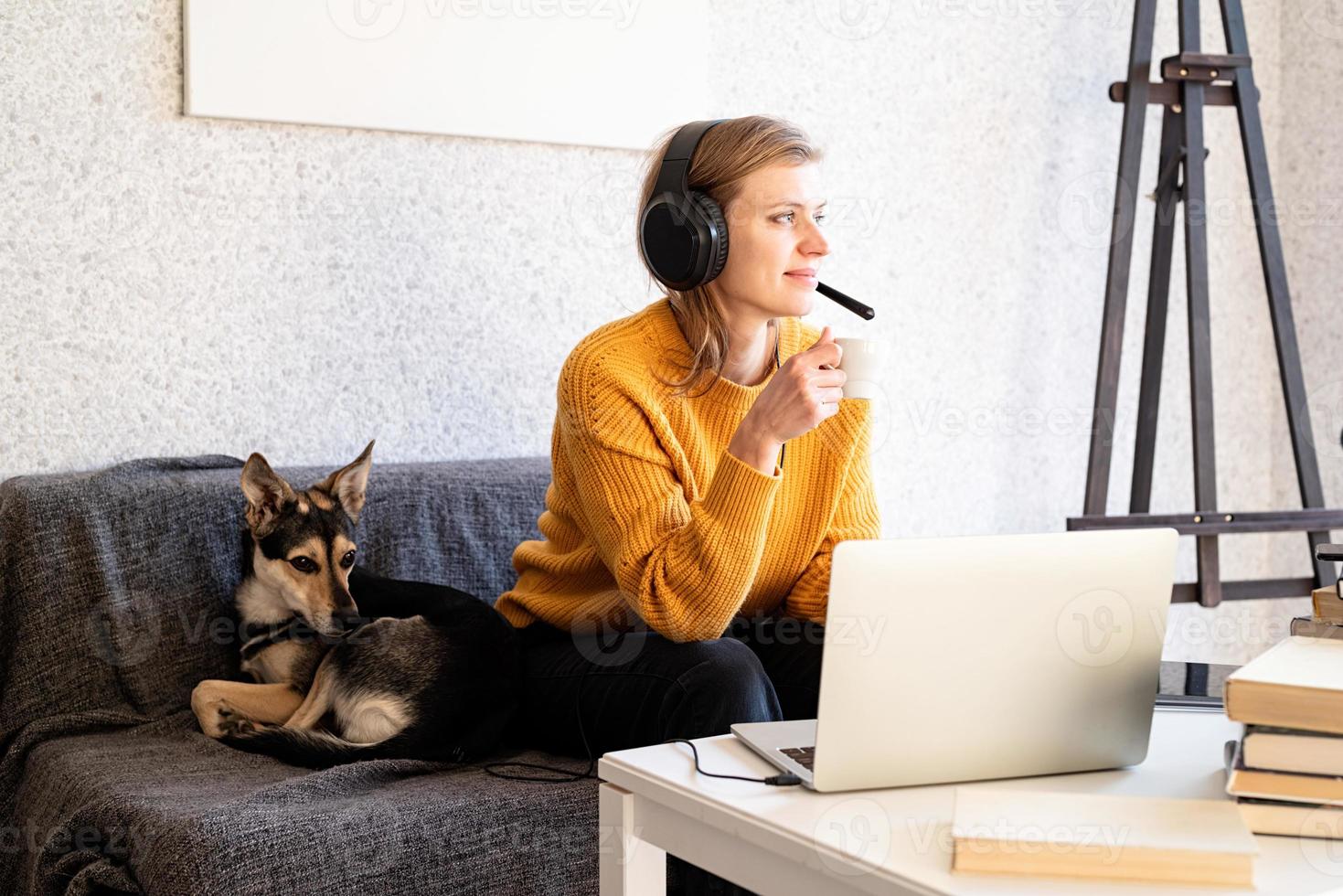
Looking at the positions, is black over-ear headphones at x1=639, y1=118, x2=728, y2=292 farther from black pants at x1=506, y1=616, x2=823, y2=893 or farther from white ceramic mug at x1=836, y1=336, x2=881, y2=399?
black pants at x1=506, y1=616, x2=823, y2=893

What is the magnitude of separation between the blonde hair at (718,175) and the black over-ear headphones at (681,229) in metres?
0.02

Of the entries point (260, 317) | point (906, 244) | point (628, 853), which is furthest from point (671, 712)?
point (906, 244)

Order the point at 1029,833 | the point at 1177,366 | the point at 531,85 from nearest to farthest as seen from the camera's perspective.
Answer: the point at 1029,833 → the point at 531,85 → the point at 1177,366

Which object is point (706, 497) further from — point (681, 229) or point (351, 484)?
point (351, 484)

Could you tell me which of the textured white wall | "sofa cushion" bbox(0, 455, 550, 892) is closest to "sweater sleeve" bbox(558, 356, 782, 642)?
"sofa cushion" bbox(0, 455, 550, 892)

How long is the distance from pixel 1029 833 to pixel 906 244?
1.96 m

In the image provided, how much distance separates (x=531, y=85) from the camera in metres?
2.19

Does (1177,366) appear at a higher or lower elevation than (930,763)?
higher

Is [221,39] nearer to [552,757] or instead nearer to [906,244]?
[552,757]

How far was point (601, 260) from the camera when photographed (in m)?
2.33

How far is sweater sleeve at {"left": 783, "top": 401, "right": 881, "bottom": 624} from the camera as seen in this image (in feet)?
5.80

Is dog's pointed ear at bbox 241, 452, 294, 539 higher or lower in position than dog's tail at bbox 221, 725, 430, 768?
higher

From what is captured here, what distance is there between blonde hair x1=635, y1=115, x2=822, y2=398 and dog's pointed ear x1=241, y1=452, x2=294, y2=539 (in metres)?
0.51

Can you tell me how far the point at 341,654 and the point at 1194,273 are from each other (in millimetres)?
1778
